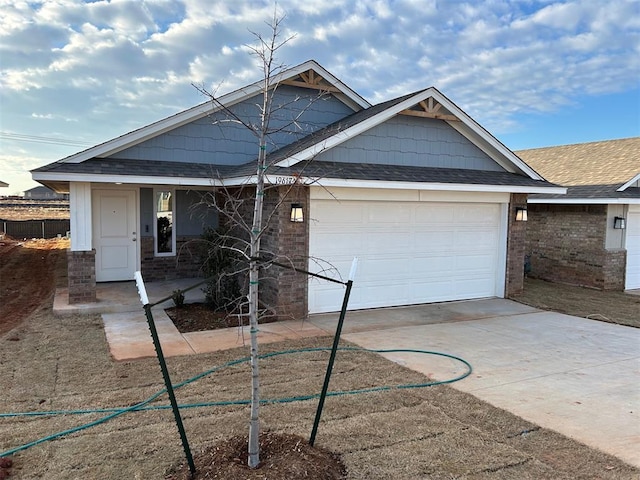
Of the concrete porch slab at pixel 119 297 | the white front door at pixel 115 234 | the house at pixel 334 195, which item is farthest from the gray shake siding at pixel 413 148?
the white front door at pixel 115 234

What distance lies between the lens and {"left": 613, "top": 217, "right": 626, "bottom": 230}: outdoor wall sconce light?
41.5ft

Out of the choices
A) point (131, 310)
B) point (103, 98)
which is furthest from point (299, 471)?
point (103, 98)

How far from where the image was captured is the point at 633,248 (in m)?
13.2

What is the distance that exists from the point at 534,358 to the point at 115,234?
30.6 ft

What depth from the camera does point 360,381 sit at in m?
5.39

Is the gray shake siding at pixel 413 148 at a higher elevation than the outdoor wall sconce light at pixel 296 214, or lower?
higher

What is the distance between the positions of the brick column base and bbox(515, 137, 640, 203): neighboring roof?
11.6 m

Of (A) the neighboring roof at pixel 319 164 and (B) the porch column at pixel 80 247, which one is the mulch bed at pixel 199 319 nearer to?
(B) the porch column at pixel 80 247

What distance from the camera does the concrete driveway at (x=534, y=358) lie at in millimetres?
4543

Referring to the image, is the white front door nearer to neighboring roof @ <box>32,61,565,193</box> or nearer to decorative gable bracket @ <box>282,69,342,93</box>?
neighboring roof @ <box>32,61,565,193</box>

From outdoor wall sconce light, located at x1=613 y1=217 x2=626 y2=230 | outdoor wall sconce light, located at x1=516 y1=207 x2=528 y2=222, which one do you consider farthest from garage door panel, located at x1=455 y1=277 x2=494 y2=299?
outdoor wall sconce light, located at x1=613 y1=217 x2=626 y2=230

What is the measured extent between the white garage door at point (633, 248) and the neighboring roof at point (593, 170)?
746mm

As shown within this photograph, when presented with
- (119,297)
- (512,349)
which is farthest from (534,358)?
(119,297)

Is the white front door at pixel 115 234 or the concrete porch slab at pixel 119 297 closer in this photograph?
the concrete porch slab at pixel 119 297
